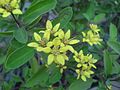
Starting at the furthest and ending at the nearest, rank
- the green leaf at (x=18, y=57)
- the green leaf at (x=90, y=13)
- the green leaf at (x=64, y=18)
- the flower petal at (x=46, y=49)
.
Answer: the green leaf at (x=90, y=13) < the green leaf at (x=64, y=18) < the green leaf at (x=18, y=57) < the flower petal at (x=46, y=49)

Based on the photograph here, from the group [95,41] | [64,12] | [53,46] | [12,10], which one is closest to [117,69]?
[95,41]

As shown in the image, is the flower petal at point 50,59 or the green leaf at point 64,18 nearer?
the flower petal at point 50,59

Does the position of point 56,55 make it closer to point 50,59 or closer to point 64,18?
point 50,59

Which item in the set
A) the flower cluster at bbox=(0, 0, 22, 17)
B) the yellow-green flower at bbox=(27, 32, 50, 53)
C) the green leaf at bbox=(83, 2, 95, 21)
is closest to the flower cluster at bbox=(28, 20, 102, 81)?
the yellow-green flower at bbox=(27, 32, 50, 53)

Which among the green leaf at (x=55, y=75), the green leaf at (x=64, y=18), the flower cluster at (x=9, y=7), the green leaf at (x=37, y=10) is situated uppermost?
the flower cluster at (x=9, y=7)

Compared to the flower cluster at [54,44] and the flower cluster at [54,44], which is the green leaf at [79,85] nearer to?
the flower cluster at [54,44]

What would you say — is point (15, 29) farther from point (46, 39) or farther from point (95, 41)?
point (95, 41)

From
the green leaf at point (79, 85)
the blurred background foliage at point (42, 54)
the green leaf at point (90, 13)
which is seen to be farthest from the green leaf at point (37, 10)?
the green leaf at point (90, 13)
